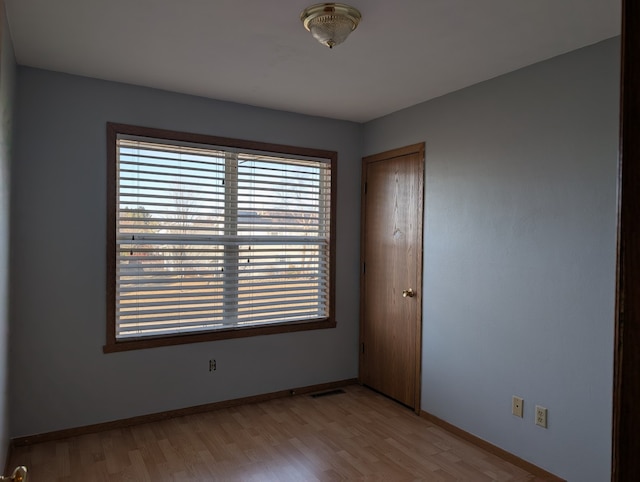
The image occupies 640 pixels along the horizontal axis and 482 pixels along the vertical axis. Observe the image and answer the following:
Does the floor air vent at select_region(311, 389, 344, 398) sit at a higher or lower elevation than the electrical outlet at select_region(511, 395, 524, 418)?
lower

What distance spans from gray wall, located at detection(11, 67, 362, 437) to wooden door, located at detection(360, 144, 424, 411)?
1.28 meters

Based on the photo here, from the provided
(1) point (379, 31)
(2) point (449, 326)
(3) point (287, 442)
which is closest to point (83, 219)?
(3) point (287, 442)

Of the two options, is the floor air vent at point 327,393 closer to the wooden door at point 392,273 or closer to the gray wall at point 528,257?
the wooden door at point 392,273

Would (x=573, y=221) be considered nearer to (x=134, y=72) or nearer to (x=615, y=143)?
(x=615, y=143)

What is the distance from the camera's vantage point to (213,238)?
358 centimetres

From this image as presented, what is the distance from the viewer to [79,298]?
3088 millimetres

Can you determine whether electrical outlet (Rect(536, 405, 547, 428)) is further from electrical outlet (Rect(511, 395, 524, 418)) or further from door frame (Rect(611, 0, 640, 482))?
door frame (Rect(611, 0, 640, 482))

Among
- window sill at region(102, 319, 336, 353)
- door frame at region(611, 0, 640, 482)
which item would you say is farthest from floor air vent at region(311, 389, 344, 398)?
door frame at region(611, 0, 640, 482)

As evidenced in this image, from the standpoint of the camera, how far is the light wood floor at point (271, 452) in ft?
8.63

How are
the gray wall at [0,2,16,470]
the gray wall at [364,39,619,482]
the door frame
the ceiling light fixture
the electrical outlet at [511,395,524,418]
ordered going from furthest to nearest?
the electrical outlet at [511,395,524,418] < the gray wall at [364,39,619,482] < the gray wall at [0,2,16,470] < the ceiling light fixture < the door frame

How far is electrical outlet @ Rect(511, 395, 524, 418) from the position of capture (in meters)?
2.78

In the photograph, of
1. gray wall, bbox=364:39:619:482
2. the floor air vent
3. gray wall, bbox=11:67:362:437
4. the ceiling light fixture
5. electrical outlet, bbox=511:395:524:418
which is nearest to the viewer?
the ceiling light fixture

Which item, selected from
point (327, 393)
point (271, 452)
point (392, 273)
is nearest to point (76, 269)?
point (271, 452)

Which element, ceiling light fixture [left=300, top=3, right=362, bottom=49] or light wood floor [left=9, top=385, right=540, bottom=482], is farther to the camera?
light wood floor [left=9, top=385, right=540, bottom=482]
